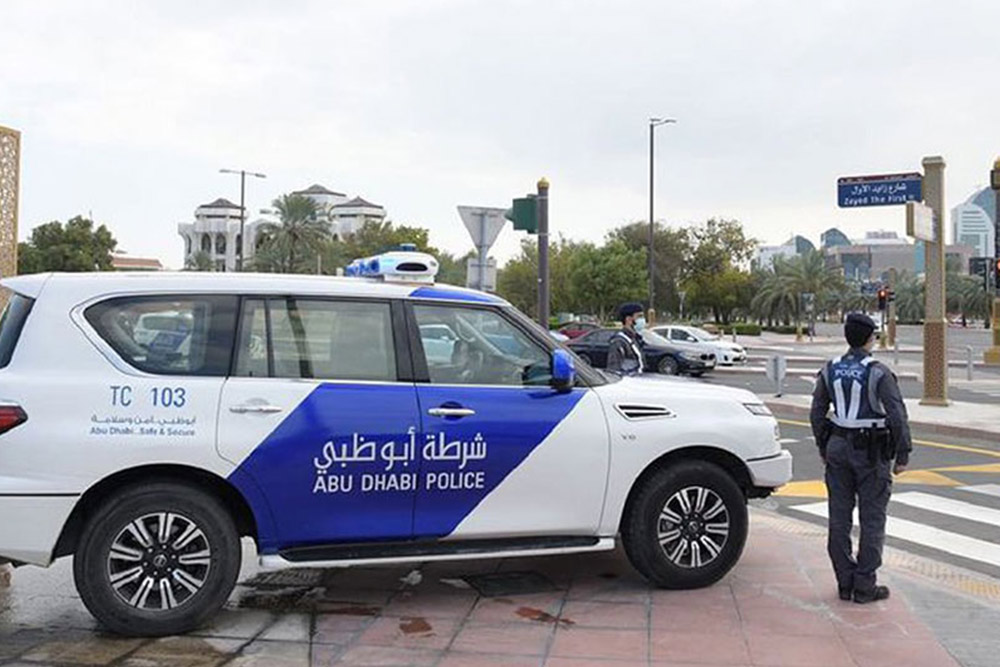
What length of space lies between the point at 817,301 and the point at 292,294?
272 feet

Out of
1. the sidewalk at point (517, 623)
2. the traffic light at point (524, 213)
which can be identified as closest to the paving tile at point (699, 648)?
the sidewalk at point (517, 623)

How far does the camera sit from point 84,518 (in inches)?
196

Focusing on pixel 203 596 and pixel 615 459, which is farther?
pixel 615 459

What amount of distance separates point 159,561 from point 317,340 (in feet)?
4.53

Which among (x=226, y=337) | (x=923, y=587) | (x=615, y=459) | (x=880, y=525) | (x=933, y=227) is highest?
(x=933, y=227)

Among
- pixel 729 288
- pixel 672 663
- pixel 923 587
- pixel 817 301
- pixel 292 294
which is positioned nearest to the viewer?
pixel 672 663

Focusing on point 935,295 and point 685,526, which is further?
point 935,295

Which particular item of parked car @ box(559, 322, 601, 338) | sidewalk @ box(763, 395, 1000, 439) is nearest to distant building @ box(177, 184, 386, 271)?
parked car @ box(559, 322, 601, 338)

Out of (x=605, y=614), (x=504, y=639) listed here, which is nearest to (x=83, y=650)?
(x=504, y=639)

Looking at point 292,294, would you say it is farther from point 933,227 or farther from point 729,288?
point 729,288

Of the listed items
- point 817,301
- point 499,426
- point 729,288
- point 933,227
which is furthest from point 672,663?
point 817,301

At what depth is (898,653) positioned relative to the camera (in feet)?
16.0

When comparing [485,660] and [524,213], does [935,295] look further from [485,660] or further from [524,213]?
[485,660]

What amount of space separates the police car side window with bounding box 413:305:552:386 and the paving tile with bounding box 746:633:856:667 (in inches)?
70.7
